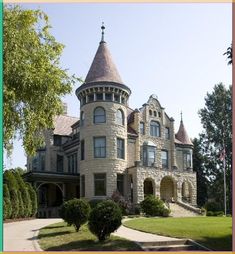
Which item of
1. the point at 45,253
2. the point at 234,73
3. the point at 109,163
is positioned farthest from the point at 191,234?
the point at 109,163

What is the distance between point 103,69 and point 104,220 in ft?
73.1

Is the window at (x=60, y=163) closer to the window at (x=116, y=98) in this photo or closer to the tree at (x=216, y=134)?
the window at (x=116, y=98)

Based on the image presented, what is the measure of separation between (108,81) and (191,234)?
799 inches

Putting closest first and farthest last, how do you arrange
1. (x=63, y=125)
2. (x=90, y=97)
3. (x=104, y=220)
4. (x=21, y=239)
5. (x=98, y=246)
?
(x=98, y=246) → (x=104, y=220) → (x=21, y=239) → (x=90, y=97) → (x=63, y=125)

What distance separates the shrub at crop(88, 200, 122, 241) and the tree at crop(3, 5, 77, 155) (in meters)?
3.54

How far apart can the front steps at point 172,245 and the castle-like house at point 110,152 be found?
19338mm

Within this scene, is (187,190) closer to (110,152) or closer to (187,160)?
(187,160)

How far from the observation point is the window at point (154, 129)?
1620 inches

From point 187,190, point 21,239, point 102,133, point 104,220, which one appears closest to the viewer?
point 104,220

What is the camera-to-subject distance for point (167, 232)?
1848 cm

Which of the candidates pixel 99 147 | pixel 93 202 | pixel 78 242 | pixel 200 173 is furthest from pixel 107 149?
pixel 200 173

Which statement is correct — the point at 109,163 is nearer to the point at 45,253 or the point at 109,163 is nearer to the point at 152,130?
the point at 152,130

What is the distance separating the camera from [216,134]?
183ft

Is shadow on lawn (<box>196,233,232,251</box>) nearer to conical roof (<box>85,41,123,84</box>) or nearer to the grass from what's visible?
the grass
